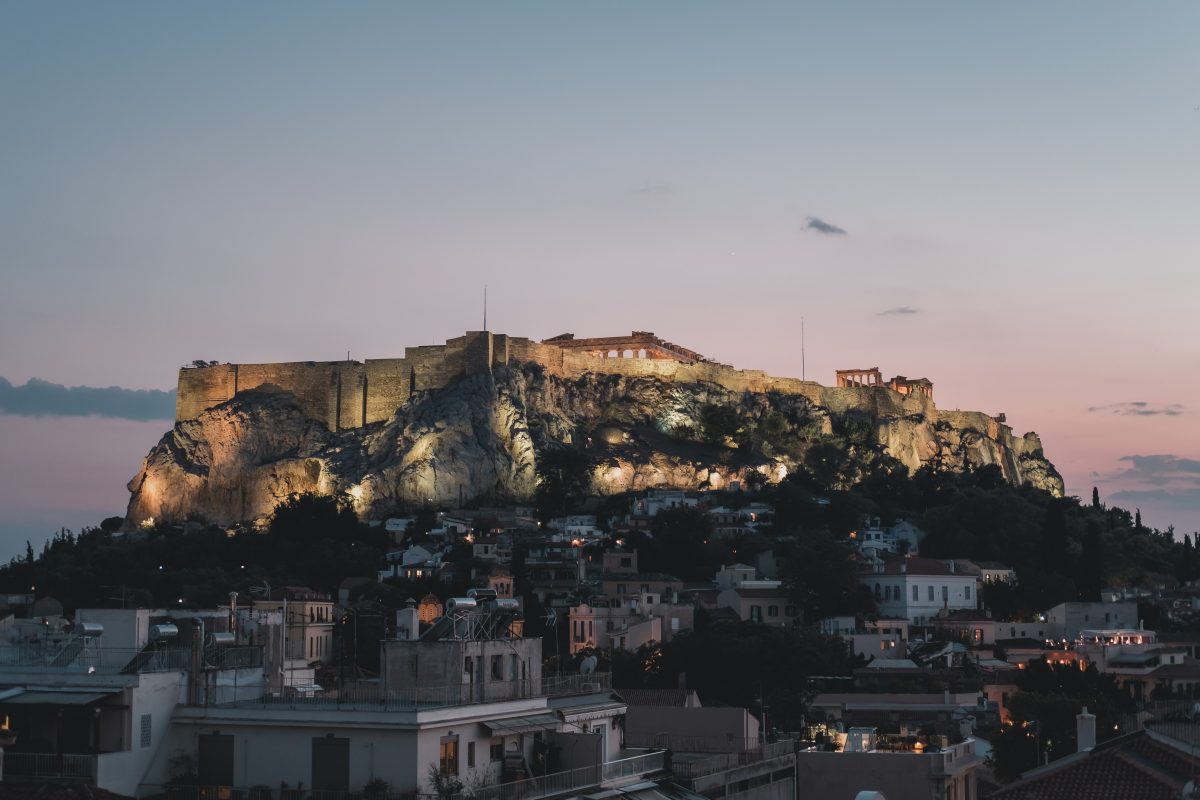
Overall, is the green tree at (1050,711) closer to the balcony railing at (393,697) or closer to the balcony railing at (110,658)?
the balcony railing at (393,697)

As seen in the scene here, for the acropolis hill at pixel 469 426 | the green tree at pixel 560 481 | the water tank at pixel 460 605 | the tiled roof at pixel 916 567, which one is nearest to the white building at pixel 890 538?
the tiled roof at pixel 916 567

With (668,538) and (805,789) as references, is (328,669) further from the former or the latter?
(668,538)

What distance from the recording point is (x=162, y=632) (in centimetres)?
2195

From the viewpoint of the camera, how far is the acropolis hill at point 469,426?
9400 centimetres

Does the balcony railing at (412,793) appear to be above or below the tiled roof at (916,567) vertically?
below

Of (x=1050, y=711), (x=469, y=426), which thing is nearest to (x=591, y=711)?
(x=1050, y=711)

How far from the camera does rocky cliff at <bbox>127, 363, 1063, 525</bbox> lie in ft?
307

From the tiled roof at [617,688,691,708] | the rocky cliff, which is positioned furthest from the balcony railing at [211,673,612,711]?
the rocky cliff

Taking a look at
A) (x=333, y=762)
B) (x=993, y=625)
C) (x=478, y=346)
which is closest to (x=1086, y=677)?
(x=993, y=625)

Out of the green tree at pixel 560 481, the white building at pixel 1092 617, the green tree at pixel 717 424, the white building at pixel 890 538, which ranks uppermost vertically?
the green tree at pixel 717 424

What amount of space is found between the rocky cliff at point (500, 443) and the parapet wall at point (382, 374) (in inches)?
29.9

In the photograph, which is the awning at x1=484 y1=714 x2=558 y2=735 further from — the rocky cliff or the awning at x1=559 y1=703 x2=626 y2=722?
the rocky cliff

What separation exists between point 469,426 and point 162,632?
234 ft

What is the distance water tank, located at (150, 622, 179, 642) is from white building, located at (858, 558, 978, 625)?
53188 mm
